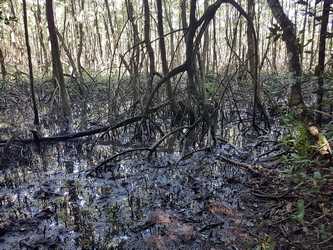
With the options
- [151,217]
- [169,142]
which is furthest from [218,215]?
[169,142]

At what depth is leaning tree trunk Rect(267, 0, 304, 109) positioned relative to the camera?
3133 millimetres

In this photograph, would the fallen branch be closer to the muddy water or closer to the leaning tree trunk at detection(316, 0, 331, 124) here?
the muddy water

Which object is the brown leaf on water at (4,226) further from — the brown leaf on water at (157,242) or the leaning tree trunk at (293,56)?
the leaning tree trunk at (293,56)

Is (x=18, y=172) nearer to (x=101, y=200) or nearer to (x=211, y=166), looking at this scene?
(x=101, y=200)

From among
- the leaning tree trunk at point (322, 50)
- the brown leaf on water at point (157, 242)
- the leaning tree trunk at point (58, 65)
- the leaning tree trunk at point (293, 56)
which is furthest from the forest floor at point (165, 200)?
the leaning tree trunk at point (58, 65)

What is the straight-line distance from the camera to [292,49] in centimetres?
317

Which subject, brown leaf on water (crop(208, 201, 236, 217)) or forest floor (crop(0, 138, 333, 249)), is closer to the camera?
forest floor (crop(0, 138, 333, 249))

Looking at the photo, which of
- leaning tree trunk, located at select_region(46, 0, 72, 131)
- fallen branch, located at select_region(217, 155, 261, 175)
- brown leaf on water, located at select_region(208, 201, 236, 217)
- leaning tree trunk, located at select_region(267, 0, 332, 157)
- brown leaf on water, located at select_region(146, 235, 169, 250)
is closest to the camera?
brown leaf on water, located at select_region(146, 235, 169, 250)

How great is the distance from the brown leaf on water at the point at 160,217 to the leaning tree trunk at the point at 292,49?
1500 millimetres

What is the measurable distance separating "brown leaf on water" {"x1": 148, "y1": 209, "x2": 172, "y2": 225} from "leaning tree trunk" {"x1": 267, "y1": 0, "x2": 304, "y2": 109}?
4.92ft

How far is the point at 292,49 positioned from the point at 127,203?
6.40ft

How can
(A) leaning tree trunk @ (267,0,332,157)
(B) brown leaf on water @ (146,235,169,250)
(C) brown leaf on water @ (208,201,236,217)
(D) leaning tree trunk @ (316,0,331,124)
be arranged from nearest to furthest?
(B) brown leaf on water @ (146,235,169,250), (C) brown leaf on water @ (208,201,236,217), (D) leaning tree trunk @ (316,0,331,124), (A) leaning tree trunk @ (267,0,332,157)

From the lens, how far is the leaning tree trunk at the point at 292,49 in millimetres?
3133

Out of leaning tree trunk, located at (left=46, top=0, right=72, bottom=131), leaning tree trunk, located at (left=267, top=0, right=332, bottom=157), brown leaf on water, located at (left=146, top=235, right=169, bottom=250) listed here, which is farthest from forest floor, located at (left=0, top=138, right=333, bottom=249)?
leaning tree trunk, located at (left=46, top=0, right=72, bottom=131)
